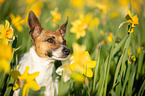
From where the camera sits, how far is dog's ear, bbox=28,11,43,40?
902mm

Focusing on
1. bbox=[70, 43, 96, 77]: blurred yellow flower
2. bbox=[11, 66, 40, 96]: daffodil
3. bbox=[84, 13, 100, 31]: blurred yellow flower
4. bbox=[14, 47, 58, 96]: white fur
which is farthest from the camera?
bbox=[84, 13, 100, 31]: blurred yellow flower

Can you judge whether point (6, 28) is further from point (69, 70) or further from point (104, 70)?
point (104, 70)

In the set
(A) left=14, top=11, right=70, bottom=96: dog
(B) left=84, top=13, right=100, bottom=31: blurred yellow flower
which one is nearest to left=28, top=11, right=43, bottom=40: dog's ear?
(A) left=14, top=11, right=70, bottom=96: dog

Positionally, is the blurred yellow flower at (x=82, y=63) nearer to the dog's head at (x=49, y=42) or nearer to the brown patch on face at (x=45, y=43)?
the dog's head at (x=49, y=42)

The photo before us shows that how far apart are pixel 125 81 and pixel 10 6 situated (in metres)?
1.88

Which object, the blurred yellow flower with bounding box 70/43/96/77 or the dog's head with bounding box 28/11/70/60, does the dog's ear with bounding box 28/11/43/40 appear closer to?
the dog's head with bounding box 28/11/70/60

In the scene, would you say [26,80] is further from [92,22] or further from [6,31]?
[92,22]

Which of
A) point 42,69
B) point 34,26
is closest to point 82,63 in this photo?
point 42,69

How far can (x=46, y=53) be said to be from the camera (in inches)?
43.2

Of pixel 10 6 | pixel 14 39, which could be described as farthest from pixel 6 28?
pixel 10 6

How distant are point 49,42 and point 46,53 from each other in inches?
4.0

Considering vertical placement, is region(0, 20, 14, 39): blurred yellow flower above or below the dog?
above

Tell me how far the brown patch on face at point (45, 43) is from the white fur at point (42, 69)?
5 centimetres

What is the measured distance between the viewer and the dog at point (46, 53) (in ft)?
3.26
